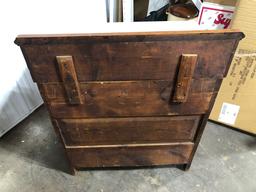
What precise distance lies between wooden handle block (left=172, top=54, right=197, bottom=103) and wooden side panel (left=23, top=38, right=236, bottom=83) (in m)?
0.02

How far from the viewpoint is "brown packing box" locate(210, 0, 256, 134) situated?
1.01 m

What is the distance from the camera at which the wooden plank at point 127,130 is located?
0.89 meters

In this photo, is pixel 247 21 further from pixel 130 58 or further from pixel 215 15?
pixel 130 58

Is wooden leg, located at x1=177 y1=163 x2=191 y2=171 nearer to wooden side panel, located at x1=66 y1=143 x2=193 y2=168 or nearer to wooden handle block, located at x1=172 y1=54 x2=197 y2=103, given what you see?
wooden side panel, located at x1=66 y1=143 x2=193 y2=168

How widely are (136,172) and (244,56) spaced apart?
2.88ft

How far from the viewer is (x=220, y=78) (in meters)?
0.75

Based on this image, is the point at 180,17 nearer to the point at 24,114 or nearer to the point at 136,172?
the point at 136,172

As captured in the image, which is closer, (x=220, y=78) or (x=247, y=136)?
(x=220, y=78)

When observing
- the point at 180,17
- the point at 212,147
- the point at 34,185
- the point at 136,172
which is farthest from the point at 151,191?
the point at 180,17

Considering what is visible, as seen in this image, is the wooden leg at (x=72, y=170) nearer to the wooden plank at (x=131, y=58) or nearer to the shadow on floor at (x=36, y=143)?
the shadow on floor at (x=36, y=143)

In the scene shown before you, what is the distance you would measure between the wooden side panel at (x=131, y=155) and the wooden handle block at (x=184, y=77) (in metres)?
0.32

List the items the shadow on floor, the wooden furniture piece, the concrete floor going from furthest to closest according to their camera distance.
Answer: the shadow on floor, the concrete floor, the wooden furniture piece

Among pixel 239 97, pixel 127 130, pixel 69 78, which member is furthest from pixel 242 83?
pixel 69 78

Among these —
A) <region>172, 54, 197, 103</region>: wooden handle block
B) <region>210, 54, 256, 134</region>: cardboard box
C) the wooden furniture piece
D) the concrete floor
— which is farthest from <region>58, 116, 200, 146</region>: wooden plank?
<region>210, 54, 256, 134</region>: cardboard box
